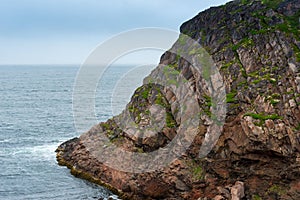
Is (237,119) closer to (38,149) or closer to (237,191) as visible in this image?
(237,191)

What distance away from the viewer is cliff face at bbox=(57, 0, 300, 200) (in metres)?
43.0

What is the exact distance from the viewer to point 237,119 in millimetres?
45812

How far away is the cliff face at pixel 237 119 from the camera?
42969 mm

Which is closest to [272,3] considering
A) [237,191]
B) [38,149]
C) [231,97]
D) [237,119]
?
[231,97]

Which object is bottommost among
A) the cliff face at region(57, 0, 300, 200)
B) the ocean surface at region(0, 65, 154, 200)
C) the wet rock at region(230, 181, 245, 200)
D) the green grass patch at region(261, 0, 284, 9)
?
the ocean surface at region(0, 65, 154, 200)

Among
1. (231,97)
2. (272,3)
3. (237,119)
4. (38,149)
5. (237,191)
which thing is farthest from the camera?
(38,149)

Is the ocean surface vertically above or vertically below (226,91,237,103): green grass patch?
below

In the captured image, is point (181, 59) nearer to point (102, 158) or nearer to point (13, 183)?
point (102, 158)

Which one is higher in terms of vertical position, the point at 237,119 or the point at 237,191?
the point at 237,119

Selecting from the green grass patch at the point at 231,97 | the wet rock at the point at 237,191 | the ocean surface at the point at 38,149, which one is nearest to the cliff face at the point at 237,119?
the wet rock at the point at 237,191

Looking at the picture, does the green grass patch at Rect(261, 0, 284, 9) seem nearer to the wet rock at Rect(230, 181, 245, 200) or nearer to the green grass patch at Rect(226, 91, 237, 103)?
the green grass patch at Rect(226, 91, 237, 103)

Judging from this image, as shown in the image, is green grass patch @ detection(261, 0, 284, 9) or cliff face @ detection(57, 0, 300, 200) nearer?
cliff face @ detection(57, 0, 300, 200)

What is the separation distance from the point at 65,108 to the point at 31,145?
148ft

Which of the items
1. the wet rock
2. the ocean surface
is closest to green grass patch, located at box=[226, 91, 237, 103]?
the wet rock
